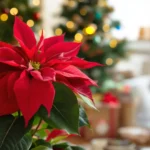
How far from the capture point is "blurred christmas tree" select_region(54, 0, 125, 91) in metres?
4.01

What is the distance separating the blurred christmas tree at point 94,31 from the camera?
401 centimetres

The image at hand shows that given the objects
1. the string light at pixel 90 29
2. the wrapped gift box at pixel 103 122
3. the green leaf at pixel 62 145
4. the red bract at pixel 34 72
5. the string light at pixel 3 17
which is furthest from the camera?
the string light at pixel 90 29

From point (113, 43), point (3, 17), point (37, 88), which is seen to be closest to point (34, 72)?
point (37, 88)

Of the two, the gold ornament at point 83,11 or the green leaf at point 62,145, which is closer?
the green leaf at point 62,145

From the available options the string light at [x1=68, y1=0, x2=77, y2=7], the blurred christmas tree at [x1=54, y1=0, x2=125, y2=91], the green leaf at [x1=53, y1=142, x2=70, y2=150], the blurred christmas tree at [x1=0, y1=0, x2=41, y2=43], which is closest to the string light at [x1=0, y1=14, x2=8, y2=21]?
the blurred christmas tree at [x1=0, y1=0, x2=41, y2=43]

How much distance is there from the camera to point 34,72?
0.52 m

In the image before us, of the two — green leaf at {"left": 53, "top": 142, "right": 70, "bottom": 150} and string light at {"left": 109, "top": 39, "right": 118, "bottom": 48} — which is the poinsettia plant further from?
string light at {"left": 109, "top": 39, "right": 118, "bottom": 48}

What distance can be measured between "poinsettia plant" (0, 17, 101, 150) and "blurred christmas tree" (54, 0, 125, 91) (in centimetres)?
339

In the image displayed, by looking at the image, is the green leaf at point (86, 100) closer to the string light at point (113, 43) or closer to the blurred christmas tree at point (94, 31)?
the blurred christmas tree at point (94, 31)

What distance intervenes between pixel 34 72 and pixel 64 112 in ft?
0.23

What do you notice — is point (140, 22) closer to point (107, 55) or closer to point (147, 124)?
point (107, 55)

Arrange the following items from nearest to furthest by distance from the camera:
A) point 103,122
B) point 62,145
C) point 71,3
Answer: point 62,145 < point 103,122 < point 71,3

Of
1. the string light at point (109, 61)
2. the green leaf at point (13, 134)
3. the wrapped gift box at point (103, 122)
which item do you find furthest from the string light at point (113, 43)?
the green leaf at point (13, 134)

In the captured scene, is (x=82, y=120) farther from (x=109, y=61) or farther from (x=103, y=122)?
(x=109, y=61)
